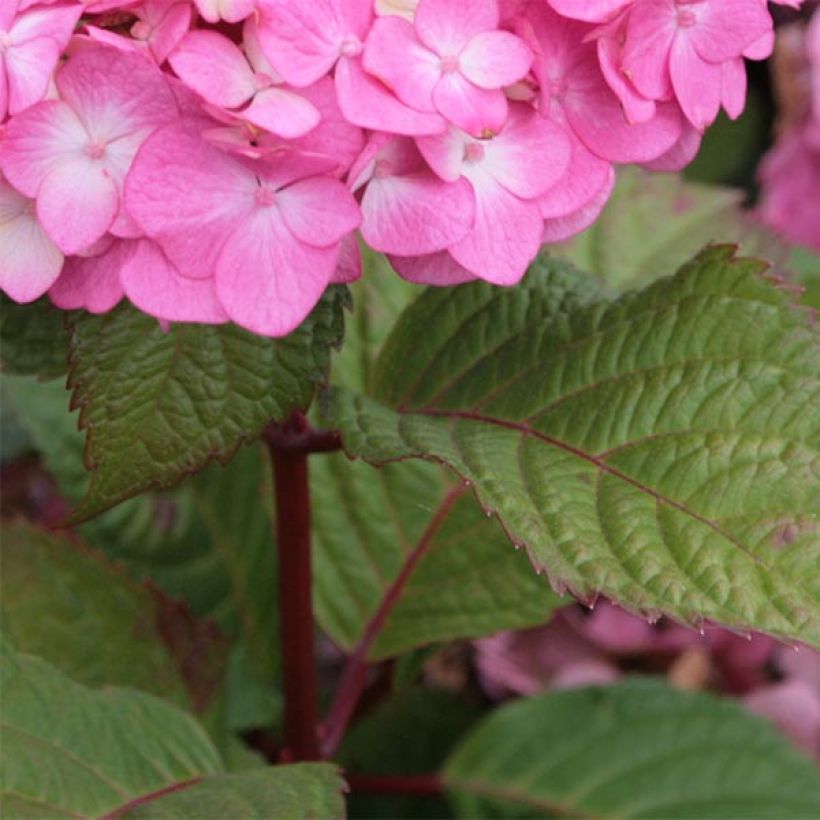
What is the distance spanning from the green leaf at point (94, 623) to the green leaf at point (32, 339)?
219mm

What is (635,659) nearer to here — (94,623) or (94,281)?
(94,623)

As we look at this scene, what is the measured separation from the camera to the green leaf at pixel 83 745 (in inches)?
25.9

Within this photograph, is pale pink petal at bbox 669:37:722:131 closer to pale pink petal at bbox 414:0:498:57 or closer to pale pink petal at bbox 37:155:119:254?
pale pink petal at bbox 414:0:498:57

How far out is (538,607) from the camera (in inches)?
35.2

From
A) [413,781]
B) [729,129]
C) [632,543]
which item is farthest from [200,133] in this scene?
[729,129]

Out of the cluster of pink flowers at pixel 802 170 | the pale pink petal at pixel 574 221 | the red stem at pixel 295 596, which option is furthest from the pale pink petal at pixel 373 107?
the cluster of pink flowers at pixel 802 170

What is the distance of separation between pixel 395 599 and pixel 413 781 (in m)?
0.15

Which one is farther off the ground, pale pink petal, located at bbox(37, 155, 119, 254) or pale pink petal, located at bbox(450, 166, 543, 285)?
Result: pale pink petal, located at bbox(450, 166, 543, 285)

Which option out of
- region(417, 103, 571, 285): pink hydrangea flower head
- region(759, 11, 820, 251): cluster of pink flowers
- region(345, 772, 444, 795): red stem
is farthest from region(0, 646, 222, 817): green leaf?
region(759, 11, 820, 251): cluster of pink flowers

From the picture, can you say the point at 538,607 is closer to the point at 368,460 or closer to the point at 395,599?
the point at 395,599

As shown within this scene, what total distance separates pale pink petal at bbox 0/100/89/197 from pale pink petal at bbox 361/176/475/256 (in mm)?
123

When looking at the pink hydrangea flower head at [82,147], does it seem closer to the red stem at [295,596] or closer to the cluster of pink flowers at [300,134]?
the cluster of pink flowers at [300,134]

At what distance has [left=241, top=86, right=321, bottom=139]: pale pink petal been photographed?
1.72ft

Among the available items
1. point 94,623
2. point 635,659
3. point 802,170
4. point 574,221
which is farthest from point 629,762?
point 802,170
